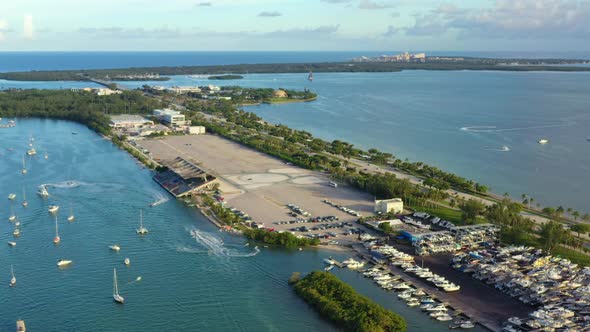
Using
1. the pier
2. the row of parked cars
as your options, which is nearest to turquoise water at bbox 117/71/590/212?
the row of parked cars

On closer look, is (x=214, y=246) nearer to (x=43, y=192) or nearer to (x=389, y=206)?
(x=389, y=206)

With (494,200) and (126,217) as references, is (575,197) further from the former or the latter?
(126,217)

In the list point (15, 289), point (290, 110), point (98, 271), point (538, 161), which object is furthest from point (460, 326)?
point (290, 110)

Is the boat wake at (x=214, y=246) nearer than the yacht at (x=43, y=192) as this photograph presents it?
Yes

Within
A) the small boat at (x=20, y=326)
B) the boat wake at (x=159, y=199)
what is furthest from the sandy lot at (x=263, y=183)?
the small boat at (x=20, y=326)

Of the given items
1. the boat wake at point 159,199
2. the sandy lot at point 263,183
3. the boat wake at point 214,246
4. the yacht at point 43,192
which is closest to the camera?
the boat wake at point 214,246

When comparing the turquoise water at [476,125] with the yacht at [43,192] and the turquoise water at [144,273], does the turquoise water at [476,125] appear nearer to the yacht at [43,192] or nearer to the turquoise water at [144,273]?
the turquoise water at [144,273]
